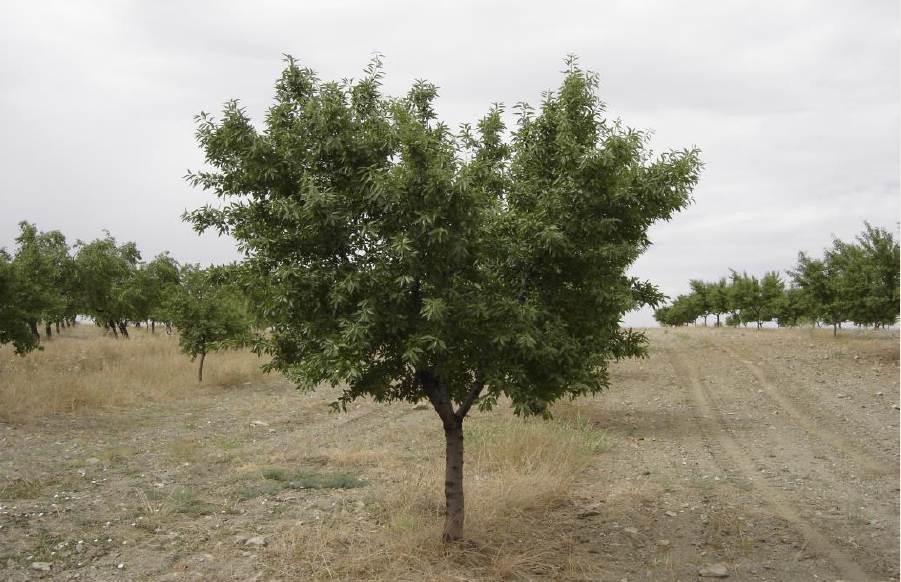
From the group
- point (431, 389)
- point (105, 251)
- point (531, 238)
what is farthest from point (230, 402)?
point (105, 251)

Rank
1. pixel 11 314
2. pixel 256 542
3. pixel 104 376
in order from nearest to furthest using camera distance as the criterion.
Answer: pixel 256 542 → pixel 11 314 → pixel 104 376

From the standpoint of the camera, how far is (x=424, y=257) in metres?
6.51

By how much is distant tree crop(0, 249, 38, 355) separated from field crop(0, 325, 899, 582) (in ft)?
4.24

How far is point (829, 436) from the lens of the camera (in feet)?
49.4

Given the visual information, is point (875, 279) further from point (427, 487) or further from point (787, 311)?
point (787, 311)

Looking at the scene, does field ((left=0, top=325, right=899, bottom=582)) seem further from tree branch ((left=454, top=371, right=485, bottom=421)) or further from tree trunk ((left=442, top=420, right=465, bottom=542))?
tree branch ((left=454, top=371, right=485, bottom=421))

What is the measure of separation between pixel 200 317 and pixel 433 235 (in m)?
19.5

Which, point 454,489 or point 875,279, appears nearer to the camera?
point 454,489

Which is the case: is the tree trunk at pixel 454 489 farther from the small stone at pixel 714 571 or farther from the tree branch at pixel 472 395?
the small stone at pixel 714 571

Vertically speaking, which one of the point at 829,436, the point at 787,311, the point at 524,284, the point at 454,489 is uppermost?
the point at 524,284

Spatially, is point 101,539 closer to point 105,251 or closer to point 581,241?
point 581,241

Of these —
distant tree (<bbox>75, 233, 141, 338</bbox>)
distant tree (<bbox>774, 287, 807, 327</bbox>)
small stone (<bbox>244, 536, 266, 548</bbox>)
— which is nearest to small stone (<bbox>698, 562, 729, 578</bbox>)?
small stone (<bbox>244, 536, 266, 548</bbox>)

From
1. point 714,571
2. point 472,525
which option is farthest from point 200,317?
point 714,571

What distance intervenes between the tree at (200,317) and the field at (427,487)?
2.42 meters
